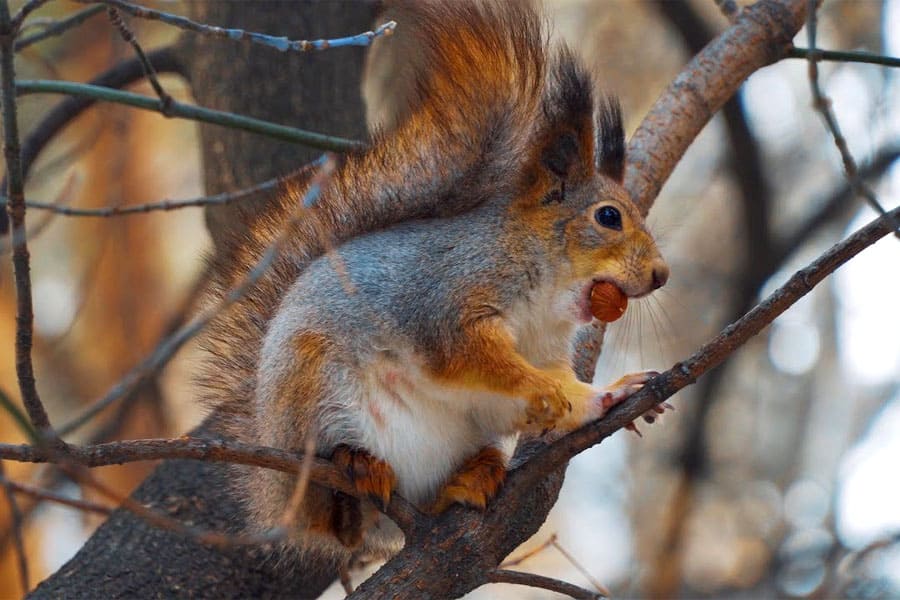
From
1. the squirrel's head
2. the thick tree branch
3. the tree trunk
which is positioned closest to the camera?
the squirrel's head

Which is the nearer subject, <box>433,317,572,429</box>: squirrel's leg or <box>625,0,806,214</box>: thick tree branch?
<box>433,317,572,429</box>: squirrel's leg

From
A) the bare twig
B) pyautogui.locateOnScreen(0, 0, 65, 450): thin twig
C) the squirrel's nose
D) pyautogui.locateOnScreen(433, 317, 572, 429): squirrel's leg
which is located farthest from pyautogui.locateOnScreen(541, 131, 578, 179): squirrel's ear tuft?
pyautogui.locateOnScreen(0, 0, 65, 450): thin twig

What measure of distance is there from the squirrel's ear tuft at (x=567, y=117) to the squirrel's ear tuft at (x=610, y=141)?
0.11m

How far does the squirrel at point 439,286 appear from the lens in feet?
5.90

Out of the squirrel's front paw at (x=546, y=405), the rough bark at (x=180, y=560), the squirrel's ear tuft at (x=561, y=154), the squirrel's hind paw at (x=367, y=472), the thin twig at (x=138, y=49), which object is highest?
the thin twig at (x=138, y=49)

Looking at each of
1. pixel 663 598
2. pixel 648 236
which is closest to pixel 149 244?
A: pixel 663 598

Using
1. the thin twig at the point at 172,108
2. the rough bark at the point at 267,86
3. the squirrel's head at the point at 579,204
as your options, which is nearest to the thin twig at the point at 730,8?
the squirrel's head at the point at 579,204

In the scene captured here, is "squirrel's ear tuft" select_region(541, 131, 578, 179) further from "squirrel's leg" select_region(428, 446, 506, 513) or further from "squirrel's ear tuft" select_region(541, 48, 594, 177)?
"squirrel's leg" select_region(428, 446, 506, 513)

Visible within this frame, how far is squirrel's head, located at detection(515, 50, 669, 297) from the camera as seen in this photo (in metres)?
1.93

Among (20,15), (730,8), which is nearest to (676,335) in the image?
(730,8)

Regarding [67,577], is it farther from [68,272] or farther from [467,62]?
[68,272]

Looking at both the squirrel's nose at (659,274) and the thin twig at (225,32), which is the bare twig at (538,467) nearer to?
the squirrel's nose at (659,274)

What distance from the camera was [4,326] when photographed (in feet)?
17.8

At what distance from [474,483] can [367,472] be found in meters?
0.17
